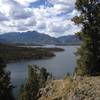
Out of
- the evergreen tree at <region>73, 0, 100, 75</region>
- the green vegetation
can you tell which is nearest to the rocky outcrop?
the evergreen tree at <region>73, 0, 100, 75</region>

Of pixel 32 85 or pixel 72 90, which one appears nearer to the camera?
pixel 72 90

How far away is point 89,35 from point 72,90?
1440 centimetres

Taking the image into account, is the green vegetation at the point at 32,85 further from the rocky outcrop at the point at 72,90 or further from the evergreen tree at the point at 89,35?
the rocky outcrop at the point at 72,90

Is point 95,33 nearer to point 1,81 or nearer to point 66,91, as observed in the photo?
point 66,91

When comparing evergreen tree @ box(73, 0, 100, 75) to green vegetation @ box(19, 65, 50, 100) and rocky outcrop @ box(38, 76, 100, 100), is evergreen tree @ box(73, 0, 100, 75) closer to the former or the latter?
rocky outcrop @ box(38, 76, 100, 100)

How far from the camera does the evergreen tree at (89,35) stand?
110 ft

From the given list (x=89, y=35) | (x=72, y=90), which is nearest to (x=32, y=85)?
(x=89, y=35)

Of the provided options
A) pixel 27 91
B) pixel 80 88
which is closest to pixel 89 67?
pixel 80 88

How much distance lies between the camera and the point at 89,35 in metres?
34.2

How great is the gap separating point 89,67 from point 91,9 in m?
6.70

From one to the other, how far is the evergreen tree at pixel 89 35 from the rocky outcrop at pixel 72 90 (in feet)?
32.2

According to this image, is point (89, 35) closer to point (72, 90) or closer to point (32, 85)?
point (72, 90)

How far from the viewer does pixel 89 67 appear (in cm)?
3303

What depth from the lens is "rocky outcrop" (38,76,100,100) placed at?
65.8 feet
